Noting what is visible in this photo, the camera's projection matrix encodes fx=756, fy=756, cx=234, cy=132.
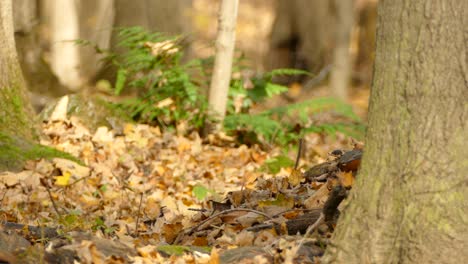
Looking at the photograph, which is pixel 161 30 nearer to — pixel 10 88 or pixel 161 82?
pixel 161 82

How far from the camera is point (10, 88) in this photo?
726 centimetres

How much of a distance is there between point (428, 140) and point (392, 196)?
0.98 ft

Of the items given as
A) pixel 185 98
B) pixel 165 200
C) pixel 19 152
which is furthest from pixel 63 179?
pixel 185 98

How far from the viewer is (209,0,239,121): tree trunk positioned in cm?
856

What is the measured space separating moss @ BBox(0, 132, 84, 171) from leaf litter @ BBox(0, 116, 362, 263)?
0.11 meters

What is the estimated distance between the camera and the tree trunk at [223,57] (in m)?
8.56

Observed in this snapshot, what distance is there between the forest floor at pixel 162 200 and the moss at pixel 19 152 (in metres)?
0.10

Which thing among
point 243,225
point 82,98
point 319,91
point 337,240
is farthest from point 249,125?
point 319,91

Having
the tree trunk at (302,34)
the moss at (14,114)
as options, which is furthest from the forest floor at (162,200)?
the tree trunk at (302,34)

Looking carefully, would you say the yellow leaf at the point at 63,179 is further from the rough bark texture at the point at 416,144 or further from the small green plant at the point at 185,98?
the rough bark texture at the point at 416,144

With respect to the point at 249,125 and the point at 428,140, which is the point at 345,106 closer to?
the point at 249,125

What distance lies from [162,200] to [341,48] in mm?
10337

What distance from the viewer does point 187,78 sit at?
9180 mm

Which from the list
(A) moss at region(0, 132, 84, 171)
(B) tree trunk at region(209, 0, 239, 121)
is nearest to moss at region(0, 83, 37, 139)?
(A) moss at region(0, 132, 84, 171)
